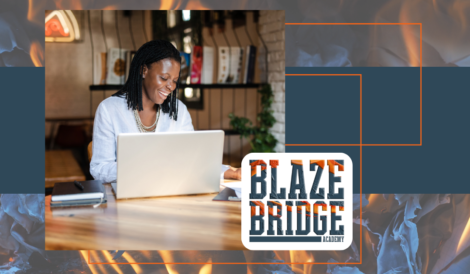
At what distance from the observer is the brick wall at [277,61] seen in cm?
327

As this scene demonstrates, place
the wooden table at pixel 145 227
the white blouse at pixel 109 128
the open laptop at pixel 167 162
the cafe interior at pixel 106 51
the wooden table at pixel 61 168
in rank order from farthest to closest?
1. the cafe interior at pixel 106 51
2. the wooden table at pixel 61 168
3. the white blouse at pixel 109 128
4. the open laptop at pixel 167 162
5. the wooden table at pixel 145 227

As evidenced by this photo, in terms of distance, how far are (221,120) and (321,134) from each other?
7.02 feet

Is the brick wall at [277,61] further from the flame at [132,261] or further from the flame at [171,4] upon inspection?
the flame at [132,261]

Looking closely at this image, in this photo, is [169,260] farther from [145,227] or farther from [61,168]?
[61,168]

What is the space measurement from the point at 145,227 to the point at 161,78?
1050 millimetres

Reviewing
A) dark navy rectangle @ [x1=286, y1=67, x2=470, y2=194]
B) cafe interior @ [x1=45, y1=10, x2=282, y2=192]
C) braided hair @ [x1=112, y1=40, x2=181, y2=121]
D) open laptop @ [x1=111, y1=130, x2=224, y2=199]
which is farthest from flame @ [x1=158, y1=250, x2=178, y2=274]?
cafe interior @ [x1=45, y1=10, x2=282, y2=192]

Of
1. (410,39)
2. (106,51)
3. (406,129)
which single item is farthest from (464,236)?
(106,51)

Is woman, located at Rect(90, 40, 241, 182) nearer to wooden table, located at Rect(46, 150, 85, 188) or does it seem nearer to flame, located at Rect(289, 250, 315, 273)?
flame, located at Rect(289, 250, 315, 273)

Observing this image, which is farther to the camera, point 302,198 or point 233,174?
point 233,174

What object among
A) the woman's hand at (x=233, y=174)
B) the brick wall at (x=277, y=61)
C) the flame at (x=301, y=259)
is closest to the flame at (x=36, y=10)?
the woman's hand at (x=233, y=174)

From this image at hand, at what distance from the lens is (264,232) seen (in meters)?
1.83

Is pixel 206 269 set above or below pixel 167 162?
below

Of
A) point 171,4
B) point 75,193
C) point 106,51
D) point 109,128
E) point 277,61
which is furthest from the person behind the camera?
point 106,51

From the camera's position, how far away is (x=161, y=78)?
2.31 m
